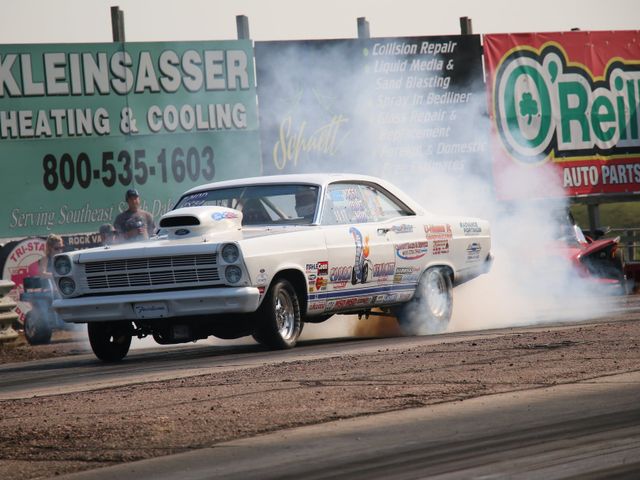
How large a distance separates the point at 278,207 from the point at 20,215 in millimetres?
8571

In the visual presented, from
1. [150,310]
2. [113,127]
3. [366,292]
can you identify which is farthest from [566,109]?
[150,310]

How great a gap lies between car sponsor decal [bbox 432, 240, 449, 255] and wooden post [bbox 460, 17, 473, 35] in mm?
12216

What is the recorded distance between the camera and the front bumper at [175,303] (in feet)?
36.2

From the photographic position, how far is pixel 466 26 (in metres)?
25.0

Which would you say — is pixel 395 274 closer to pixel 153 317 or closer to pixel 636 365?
pixel 153 317

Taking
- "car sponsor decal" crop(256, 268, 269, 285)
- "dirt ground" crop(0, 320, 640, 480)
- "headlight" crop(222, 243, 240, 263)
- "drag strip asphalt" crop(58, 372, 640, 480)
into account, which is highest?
"headlight" crop(222, 243, 240, 263)

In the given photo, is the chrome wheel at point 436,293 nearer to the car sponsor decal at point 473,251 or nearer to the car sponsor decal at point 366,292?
the car sponsor decal at point 366,292

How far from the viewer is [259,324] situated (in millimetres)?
11484

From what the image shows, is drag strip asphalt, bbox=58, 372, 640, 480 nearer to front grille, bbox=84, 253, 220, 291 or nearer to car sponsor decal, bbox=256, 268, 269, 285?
car sponsor decal, bbox=256, 268, 269, 285

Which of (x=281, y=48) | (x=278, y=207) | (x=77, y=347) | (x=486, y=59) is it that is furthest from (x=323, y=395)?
(x=486, y=59)

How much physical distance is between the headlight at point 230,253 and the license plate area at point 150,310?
24.9 inches

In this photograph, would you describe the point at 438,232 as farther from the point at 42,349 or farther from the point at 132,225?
the point at 42,349

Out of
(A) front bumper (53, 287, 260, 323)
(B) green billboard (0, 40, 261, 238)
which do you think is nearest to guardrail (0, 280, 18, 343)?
(A) front bumper (53, 287, 260, 323)

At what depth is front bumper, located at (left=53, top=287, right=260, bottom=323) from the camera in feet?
36.2
